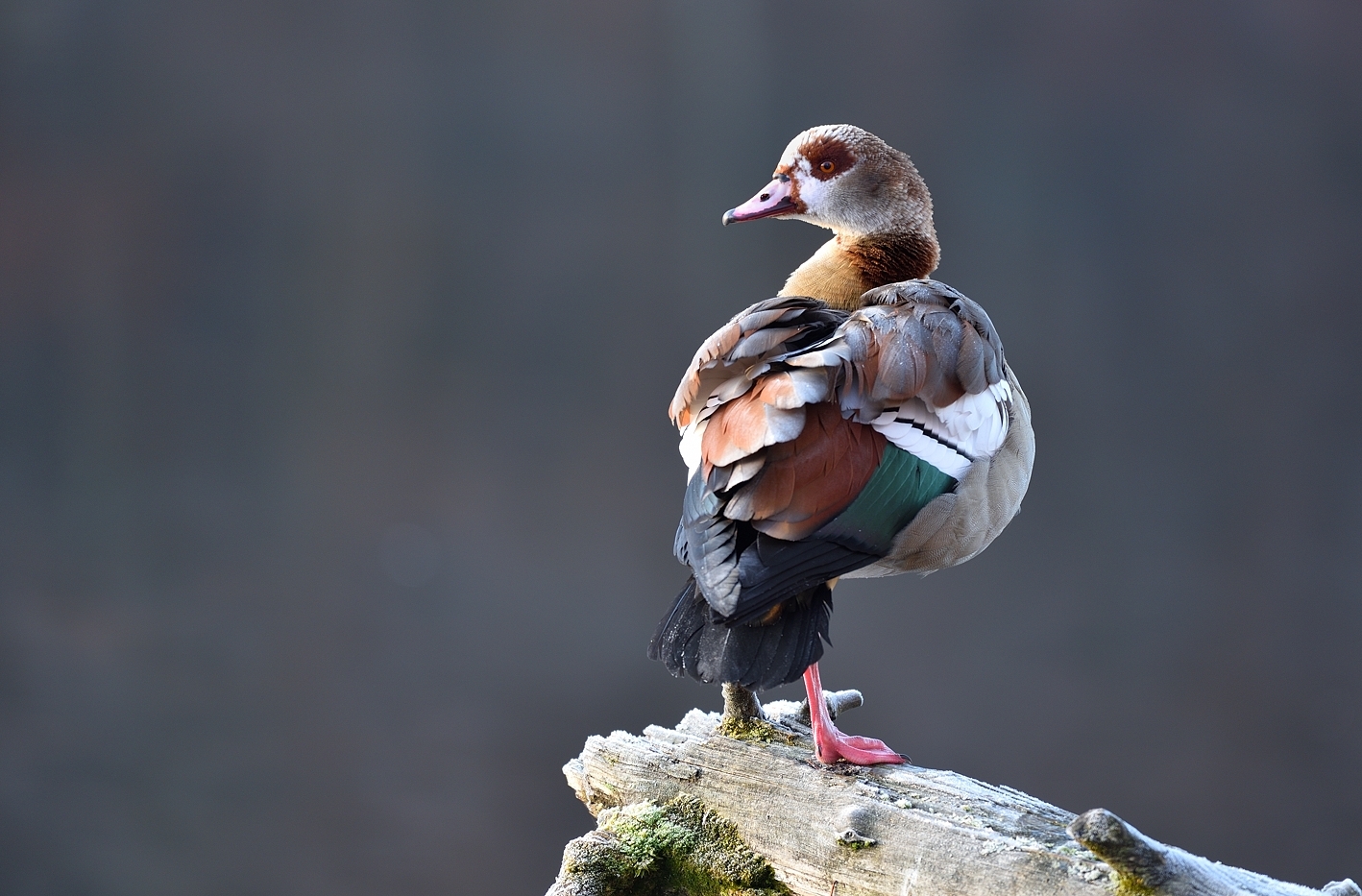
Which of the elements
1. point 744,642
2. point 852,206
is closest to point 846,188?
point 852,206

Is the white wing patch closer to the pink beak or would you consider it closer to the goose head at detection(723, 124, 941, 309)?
the goose head at detection(723, 124, 941, 309)

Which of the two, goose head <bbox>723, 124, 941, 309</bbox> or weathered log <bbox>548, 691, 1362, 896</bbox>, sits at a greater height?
goose head <bbox>723, 124, 941, 309</bbox>

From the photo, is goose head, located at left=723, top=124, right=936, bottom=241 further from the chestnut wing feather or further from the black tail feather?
the black tail feather

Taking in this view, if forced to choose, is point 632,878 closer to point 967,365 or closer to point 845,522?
point 845,522

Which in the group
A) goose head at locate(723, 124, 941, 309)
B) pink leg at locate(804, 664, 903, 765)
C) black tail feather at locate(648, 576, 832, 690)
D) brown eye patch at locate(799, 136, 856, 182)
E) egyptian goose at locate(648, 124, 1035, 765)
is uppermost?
brown eye patch at locate(799, 136, 856, 182)

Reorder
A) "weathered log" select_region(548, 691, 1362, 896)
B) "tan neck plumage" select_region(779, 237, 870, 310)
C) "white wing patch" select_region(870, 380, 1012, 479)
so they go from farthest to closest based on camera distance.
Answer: "tan neck plumage" select_region(779, 237, 870, 310) → "white wing patch" select_region(870, 380, 1012, 479) → "weathered log" select_region(548, 691, 1362, 896)

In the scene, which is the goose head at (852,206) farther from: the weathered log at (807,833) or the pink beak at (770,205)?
the weathered log at (807,833)

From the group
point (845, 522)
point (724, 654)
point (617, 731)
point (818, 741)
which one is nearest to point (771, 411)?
point (845, 522)

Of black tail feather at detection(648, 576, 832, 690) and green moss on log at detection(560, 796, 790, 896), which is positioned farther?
green moss on log at detection(560, 796, 790, 896)

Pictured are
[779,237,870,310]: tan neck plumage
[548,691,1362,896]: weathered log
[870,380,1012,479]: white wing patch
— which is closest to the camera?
[548,691,1362,896]: weathered log

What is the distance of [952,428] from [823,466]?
0.58 feet

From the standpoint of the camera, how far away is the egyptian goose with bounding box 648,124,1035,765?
3.07ft

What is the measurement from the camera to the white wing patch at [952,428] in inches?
40.8

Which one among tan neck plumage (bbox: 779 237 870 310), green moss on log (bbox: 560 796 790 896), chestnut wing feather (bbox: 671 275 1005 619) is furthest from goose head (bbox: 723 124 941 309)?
green moss on log (bbox: 560 796 790 896)
